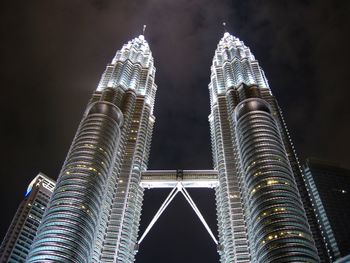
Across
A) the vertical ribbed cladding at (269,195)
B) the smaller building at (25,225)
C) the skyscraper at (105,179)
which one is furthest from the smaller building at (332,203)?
the smaller building at (25,225)

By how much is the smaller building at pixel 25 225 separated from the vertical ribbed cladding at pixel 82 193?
214ft

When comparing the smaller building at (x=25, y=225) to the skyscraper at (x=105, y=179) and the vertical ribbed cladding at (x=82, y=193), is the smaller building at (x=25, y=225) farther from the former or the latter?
the vertical ribbed cladding at (x=82, y=193)

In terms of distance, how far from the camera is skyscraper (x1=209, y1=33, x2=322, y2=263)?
9981 centimetres

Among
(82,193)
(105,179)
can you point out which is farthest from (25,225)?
(82,193)

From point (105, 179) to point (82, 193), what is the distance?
37.5 ft

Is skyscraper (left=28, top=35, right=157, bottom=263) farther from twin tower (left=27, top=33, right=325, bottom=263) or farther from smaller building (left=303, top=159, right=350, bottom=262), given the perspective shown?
smaller building (left=303, top=159, right=350, bottom=262)

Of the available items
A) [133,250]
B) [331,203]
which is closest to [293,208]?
[133,250]

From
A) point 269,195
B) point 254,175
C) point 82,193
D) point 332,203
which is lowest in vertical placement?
point 269,195

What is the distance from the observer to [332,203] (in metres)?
181

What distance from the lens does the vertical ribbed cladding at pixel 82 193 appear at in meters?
101

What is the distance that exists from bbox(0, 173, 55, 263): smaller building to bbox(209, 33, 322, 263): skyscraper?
8673 centimetres

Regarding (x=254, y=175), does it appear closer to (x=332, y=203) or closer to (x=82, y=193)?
(x=82, y=193)

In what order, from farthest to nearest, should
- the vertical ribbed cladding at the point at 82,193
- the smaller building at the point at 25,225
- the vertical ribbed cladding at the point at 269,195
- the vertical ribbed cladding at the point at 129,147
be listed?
the smaller building at the point at 25,225
the vertical ribbed cladding at the point at 129,147
the vertical ribbed cladding at the point at 82,193
the vertical ribbed cladding at the point at 269,195

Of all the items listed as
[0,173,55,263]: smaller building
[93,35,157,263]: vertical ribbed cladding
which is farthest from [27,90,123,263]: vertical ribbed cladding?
[0,173,55,263]: smaller building
